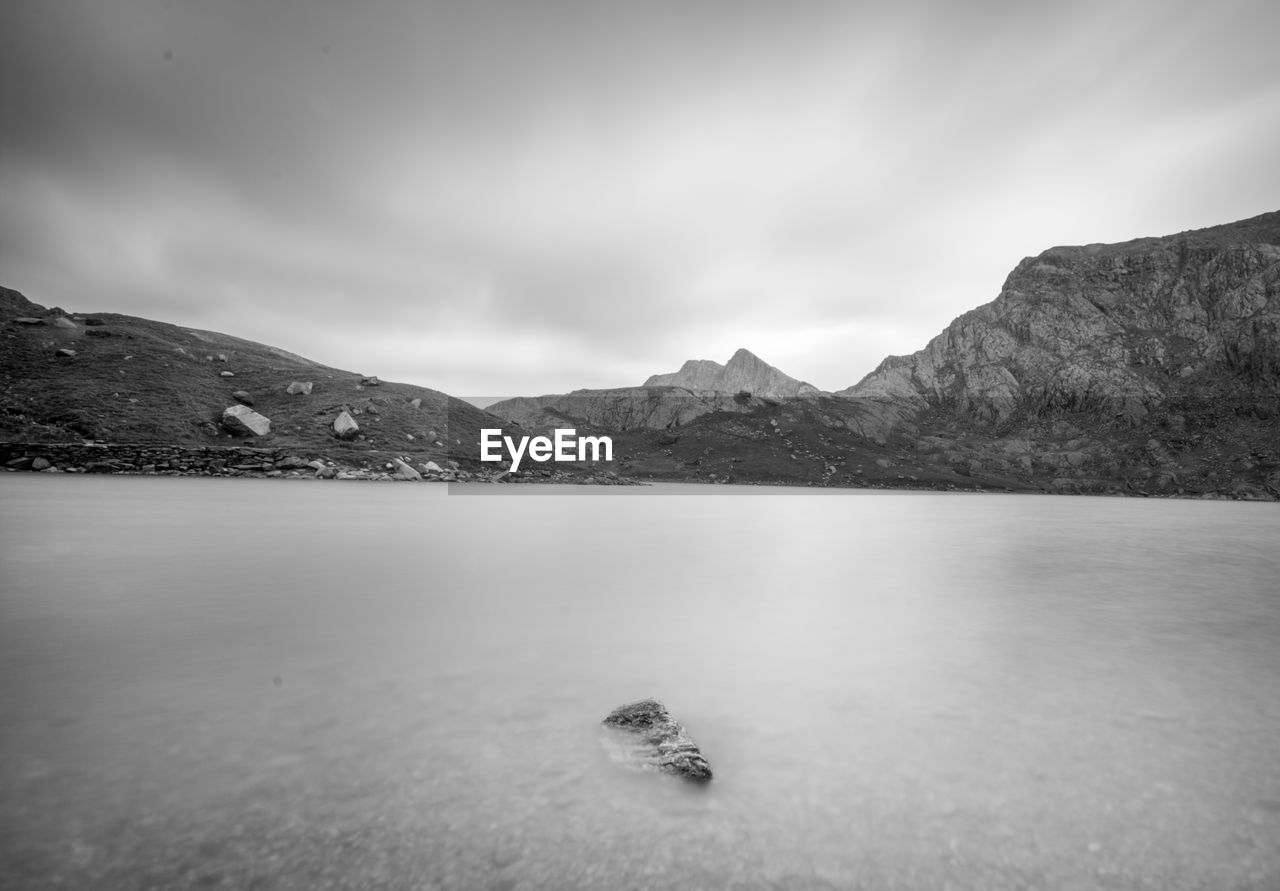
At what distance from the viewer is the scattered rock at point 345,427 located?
205 ft

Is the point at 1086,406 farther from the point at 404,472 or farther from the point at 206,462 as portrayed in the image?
the point at 206,462

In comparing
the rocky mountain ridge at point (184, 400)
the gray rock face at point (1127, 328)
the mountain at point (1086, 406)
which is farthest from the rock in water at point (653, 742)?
the gray rock face at point (1127, 328)

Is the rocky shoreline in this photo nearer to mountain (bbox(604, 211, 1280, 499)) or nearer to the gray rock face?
mountain (bbox(604, 211, 1280, 499))

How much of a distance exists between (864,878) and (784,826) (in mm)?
685

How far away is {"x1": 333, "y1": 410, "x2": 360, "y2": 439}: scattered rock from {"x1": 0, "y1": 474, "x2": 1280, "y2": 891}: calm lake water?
5286cm

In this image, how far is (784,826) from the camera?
4105 mm

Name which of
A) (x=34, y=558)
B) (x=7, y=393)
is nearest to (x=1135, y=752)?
(x=34, y=558)

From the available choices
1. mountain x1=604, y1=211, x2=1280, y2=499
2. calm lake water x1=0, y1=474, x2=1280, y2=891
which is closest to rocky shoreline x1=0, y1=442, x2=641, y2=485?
calm lake water x1=0, y1=474, x2=1280, y2=891

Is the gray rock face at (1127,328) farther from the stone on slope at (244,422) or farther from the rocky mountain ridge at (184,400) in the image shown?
the stone on slope at (244,422)

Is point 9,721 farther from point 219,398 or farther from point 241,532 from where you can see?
point 219,398

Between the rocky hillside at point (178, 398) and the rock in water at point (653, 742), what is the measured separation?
61.2 meters

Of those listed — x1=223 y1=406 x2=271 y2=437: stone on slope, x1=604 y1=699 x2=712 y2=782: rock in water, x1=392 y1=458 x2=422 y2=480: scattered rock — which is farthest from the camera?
x1=392 y1=458 x2=422 y2=480: scattered rock

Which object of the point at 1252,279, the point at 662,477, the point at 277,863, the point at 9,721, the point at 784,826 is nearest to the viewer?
the point at 277,863

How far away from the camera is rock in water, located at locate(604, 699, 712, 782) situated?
4.91 m
